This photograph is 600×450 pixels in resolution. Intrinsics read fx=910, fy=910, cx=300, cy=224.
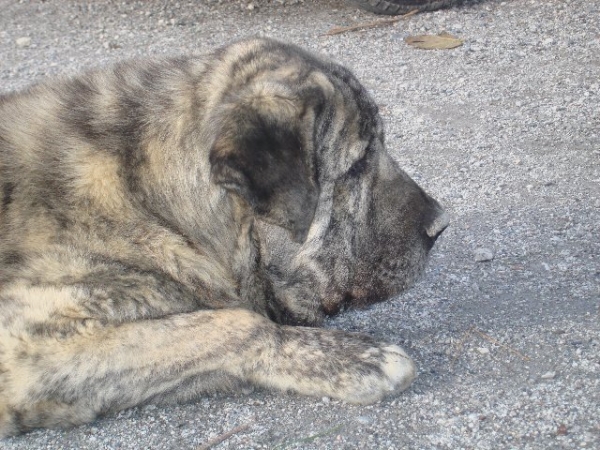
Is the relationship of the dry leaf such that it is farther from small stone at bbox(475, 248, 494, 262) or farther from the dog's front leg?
the dog's front leg

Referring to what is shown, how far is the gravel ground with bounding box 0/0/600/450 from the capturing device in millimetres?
3682

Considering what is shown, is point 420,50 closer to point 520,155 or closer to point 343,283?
point 520,155

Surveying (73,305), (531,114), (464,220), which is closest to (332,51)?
(531,114)

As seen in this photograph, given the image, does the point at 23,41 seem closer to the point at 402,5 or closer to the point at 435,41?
the point at 402,5

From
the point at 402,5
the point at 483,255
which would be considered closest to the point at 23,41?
the point at 402,5

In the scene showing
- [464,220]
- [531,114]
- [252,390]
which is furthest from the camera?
[531,114]

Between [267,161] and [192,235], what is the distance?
602 mm

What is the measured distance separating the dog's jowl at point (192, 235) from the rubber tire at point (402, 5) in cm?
485

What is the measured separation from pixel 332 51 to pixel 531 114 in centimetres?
223

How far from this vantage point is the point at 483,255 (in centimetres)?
499

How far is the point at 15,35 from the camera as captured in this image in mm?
9328

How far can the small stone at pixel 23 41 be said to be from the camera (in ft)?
29.6

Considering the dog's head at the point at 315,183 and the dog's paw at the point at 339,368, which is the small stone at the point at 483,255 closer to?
the dog's head at the point at 315,183

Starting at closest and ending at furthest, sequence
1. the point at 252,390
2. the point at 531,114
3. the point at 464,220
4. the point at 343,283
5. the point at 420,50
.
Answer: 1. the point at 252,390
2. the point at 343,283
3. the point at 464,220
4. the point at 531,114
5. the point at 420,50
